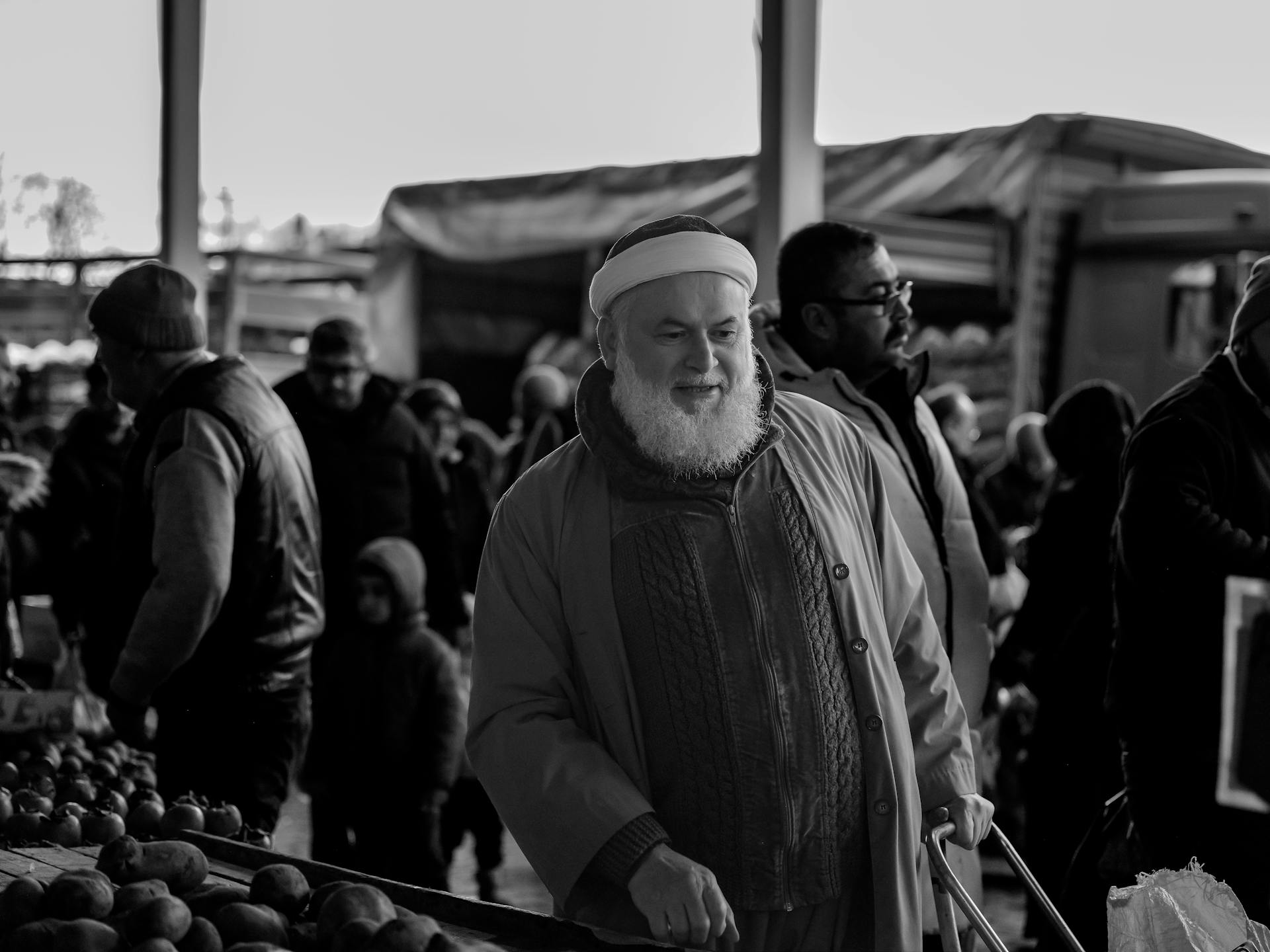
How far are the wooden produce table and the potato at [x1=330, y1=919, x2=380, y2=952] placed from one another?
0.17 meters

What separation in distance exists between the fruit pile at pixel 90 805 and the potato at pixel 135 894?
75 centimetres

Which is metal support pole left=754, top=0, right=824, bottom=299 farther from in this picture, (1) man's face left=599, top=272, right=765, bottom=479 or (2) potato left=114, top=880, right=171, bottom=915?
(2) potato left=114, top=880, right=171, bottom=915

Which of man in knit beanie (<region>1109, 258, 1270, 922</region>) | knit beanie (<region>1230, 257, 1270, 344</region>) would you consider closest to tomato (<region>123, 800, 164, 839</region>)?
man in knit beanie (<region>1109, 258, 1270, 922</region>)

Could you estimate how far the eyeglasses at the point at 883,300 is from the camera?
11.3 feet

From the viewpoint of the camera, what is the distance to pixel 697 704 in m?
2.24

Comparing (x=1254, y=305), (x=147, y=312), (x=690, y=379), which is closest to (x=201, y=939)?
(x=690, y=379)

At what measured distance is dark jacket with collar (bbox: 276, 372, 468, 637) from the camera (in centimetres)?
570

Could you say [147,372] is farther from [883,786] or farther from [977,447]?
[977,447]

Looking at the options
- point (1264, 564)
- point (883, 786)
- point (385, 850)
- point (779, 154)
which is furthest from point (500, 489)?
point (883, 786)

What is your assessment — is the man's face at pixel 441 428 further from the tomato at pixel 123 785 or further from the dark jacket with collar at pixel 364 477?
the tomato at pixel 123 785

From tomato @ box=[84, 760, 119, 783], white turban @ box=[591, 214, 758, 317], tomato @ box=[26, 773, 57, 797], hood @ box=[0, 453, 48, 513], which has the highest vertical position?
white turban @ box=[591, 214, 758, 317]

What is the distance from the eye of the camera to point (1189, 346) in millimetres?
9172

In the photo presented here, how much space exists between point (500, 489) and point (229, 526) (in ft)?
13.0

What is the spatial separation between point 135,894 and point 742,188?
7.87 meters
